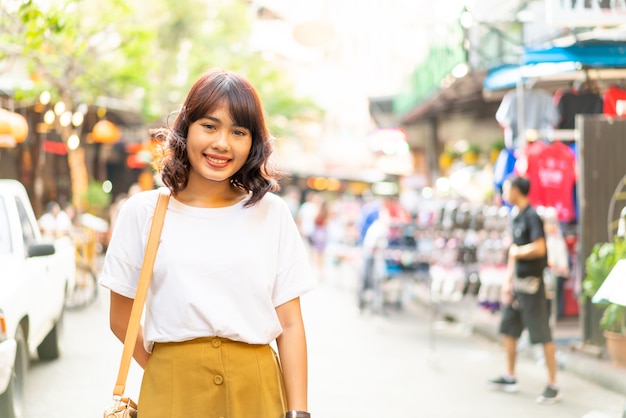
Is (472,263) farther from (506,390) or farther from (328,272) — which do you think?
(328,272)

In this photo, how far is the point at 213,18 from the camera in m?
31.5

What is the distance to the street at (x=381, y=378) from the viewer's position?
24.2ft

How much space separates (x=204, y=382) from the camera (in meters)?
2.60

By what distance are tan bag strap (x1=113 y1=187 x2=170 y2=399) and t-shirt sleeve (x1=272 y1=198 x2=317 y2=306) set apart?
0.37 metres

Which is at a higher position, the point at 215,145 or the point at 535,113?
the point at 535,113

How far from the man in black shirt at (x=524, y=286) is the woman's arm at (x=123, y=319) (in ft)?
→ 18.7

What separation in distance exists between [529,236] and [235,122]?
5.86 m

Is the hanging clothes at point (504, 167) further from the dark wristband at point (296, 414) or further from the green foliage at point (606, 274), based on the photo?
the dark wristband at point (296, 414)

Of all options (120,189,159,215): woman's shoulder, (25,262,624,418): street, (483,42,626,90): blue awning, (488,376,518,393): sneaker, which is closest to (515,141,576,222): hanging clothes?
(483,42,626,90): blue awning

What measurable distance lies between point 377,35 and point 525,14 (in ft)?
179

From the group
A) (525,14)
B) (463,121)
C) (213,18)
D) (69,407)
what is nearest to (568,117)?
(525,14)

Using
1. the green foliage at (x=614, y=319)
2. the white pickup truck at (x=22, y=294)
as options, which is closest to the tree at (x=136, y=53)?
the white pickup truck at (x=22, y=294)

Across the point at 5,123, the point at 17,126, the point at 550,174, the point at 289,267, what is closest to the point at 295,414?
the point at 289,267

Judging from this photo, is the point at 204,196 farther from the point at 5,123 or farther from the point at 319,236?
the point at 319,236
